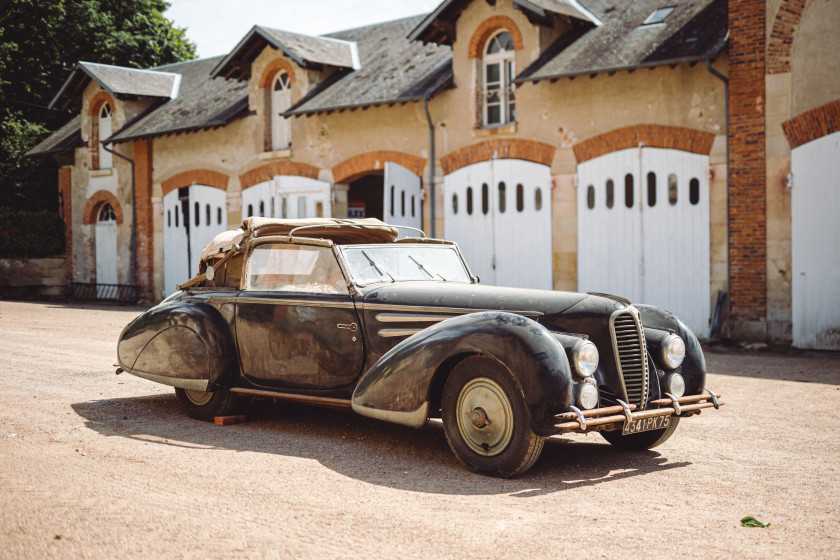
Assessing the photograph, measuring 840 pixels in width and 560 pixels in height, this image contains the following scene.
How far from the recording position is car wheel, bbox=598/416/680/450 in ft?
20.9

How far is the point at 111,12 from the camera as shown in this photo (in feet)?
108

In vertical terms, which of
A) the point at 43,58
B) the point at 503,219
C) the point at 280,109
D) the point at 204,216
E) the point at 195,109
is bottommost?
the point at 503,219

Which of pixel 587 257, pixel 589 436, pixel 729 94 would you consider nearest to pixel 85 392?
pixel 589 436

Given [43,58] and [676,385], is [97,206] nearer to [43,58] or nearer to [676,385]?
[43,58]

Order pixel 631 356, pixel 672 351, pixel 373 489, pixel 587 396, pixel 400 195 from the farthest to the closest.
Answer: pixel 400 195, pixel 672 351, pixel 631 356, pixel 587 396, pixel 373 489

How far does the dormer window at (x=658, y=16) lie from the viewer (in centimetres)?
1560

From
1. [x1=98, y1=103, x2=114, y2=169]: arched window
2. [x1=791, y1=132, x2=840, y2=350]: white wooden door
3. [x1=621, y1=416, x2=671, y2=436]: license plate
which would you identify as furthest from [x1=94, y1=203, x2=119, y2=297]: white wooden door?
[x1=621, y1=416, x2=671, y2=436]: license plate

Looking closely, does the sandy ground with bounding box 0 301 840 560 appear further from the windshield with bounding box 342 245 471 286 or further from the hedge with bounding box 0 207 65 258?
the hedge with bounding box 0 207 65 258

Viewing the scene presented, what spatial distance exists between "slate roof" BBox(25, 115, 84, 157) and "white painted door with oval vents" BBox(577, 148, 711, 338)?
645 inches

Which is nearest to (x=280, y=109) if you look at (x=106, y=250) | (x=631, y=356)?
(x=106, y=250)

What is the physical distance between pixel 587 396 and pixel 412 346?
1.19 m

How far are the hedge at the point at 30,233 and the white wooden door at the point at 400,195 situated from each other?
12816 millimetres

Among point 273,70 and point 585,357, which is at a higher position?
point 273,70

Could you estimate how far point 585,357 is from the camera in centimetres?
551
